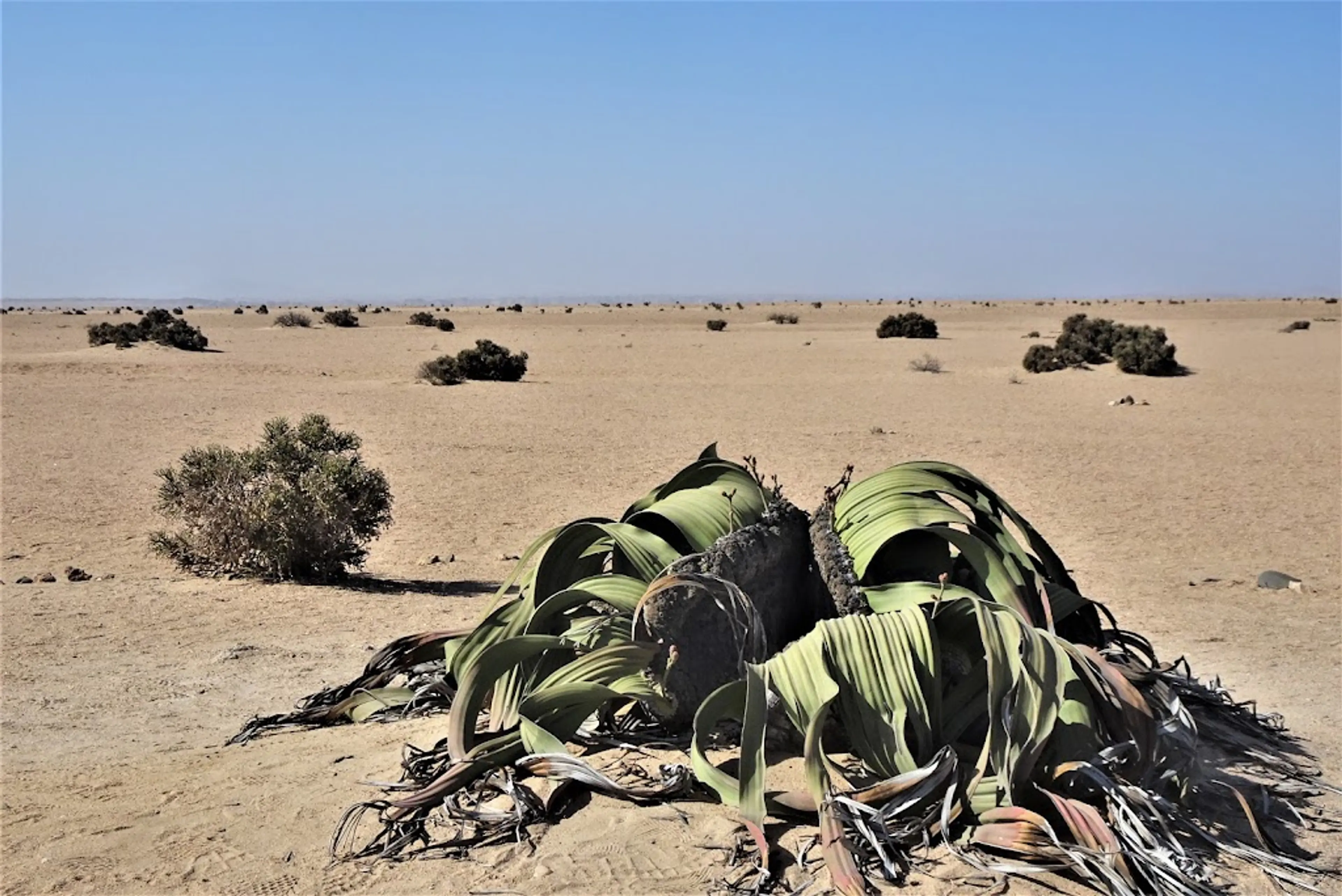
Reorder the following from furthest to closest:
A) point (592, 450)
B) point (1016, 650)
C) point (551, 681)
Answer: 1. point (592, 450)
2. point (551, 681)
3. point (1016, 650)

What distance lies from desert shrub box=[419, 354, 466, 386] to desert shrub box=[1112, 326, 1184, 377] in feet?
33.6

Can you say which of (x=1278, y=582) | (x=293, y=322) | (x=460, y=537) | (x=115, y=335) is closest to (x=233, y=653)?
(x=460, y=537)

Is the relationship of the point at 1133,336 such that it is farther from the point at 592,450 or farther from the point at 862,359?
the point at 592,450

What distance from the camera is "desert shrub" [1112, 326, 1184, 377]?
19.3 metres

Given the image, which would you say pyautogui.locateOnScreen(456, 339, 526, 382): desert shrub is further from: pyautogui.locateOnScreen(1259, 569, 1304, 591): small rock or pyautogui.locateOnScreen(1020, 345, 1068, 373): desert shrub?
pyautogui.locateOnScreen(1259, 569, 1304, 591): small rock

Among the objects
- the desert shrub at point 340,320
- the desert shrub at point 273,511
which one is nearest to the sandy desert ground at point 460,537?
the desert shrub at point 273,511

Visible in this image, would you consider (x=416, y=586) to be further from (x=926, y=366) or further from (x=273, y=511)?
(x=926, y=366)

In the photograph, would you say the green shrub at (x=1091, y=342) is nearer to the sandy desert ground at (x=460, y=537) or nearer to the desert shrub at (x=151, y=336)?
the sandy desert ground at (x=460, y=537)

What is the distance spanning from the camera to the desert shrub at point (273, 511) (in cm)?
654

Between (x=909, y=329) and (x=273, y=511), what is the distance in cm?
2503

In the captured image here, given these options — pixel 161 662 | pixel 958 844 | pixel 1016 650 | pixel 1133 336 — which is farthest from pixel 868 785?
pixel 1133 336

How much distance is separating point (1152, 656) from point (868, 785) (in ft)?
4.36

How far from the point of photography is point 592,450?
11711 mm

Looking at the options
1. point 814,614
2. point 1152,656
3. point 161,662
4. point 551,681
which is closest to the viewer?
point 551,681
